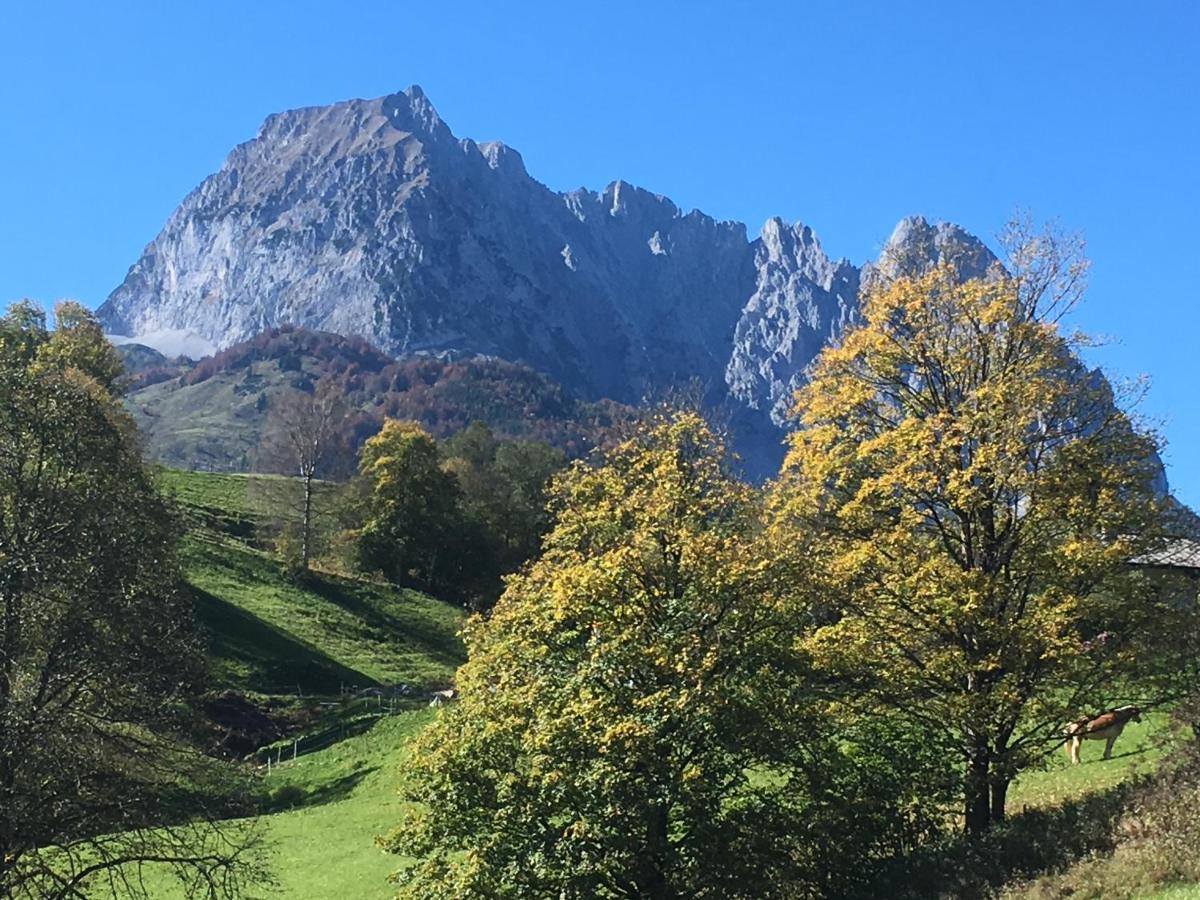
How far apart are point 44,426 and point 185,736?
306 inches

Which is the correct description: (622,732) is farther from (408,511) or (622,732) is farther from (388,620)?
(408,511)

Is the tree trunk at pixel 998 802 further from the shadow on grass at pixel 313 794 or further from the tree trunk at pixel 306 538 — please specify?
the tree trunk at pixel 306 538

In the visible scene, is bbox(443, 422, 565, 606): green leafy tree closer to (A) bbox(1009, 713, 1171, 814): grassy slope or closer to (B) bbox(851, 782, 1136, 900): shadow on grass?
(A) bbox(1009, 713, 1171, 814): grassy slope

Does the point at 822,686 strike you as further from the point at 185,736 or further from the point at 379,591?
the point at 379,591

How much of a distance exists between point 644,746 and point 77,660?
1108 centimetres

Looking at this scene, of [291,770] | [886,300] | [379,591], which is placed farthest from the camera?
[379,591]

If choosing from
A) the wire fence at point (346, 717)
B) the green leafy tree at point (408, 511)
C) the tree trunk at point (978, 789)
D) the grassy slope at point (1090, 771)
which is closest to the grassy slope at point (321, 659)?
the wire fence at point (346, 717)

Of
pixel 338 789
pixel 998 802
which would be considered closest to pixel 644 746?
pixel 998 802

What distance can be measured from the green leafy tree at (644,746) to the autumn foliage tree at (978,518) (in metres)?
1.82

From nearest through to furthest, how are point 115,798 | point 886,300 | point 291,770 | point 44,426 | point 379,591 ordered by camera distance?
point 115,798
point 44,426
point 886,300
point 291,770
point 379,591

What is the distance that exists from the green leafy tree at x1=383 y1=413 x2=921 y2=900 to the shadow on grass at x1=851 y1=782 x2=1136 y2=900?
3.62ft

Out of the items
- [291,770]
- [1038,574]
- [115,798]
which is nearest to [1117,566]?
[1038,574]

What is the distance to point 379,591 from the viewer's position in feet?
251

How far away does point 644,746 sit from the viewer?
18.6 m
